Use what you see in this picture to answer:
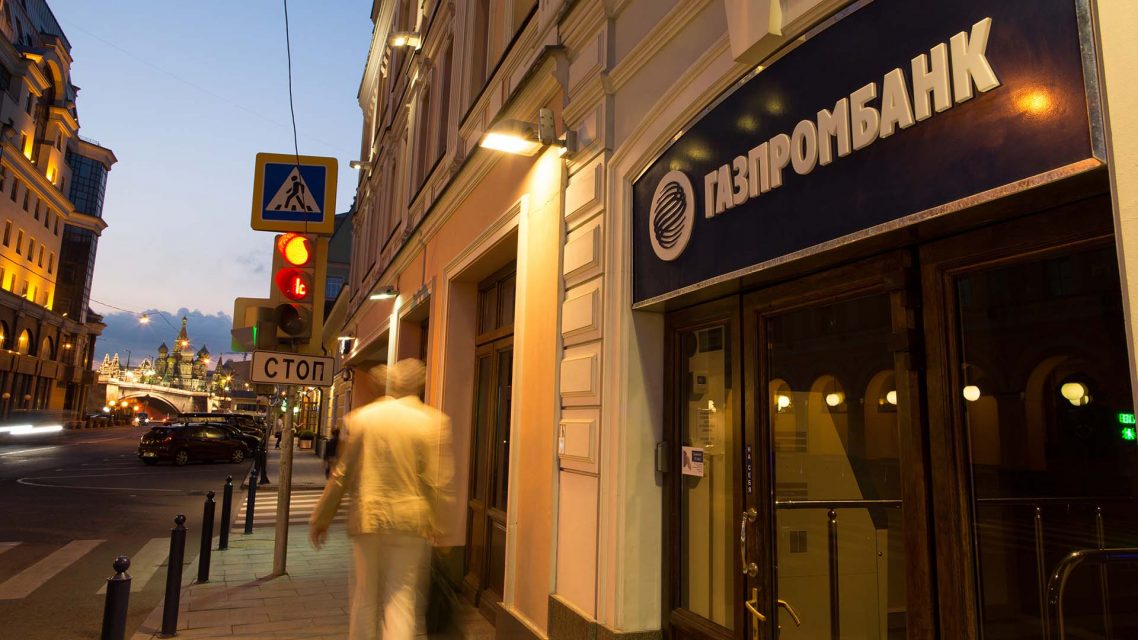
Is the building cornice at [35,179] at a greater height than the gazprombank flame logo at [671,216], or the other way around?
the building cornice at [35,179]

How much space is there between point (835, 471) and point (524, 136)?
10.8 feet

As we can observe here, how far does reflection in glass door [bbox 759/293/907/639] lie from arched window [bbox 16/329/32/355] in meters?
67.5

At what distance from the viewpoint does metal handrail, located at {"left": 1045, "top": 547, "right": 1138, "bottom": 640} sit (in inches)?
103

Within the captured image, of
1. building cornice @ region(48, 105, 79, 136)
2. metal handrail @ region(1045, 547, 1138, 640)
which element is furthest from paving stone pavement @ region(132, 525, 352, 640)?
building cornice @ region(48, 105, 79, 136)

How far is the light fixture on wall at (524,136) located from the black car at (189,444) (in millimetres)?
23006

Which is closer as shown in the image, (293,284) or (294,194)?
(293,284)

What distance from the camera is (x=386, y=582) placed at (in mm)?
4445

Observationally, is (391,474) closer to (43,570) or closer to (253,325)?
(253,325)

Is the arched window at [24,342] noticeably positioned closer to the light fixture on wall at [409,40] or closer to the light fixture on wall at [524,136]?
the light fixture on wall at [409,40]

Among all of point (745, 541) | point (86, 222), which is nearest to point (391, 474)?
point (745, 541)

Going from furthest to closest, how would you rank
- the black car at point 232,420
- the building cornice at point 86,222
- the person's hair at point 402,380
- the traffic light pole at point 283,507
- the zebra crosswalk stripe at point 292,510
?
1. the building cornice at point 86,222
2. the black car at point 232,420
3. the zebra crosswalk stripe at point 292,510
4. the traffic light pole at point 283,507
5. the person's hair at point 402,380

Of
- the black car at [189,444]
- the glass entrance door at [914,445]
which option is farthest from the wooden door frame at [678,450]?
the black car at [189,444]

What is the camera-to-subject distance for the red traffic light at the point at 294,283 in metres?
8.48

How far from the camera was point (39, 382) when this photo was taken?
6125 cm
